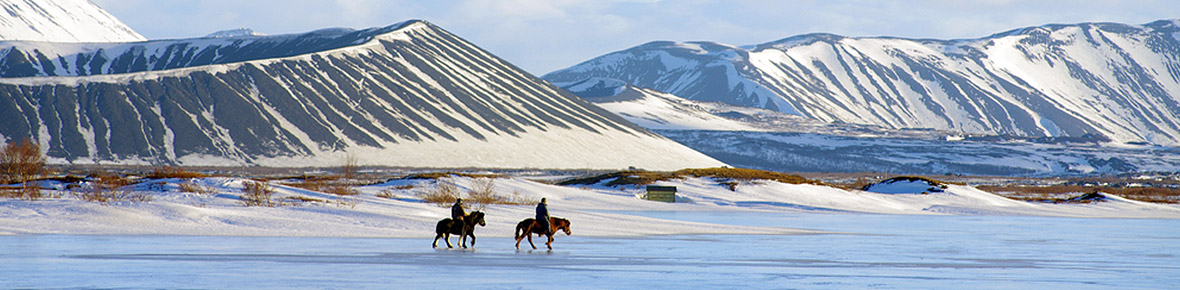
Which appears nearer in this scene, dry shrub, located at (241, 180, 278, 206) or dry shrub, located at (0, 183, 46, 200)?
dry shrub, located at (0, 183, 46, 200)

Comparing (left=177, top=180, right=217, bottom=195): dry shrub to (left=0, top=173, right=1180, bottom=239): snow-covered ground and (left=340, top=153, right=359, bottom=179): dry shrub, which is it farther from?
(left=340, top=153, right=359, bottom=179): dry shrub

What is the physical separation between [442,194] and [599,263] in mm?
28138

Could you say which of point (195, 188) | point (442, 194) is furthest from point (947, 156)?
point (195, 188)

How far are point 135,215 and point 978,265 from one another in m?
19.2

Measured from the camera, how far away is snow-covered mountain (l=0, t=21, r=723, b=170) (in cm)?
12725

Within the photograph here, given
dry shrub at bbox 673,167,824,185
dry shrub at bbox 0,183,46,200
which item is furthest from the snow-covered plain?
dry shrub at bbox 673,167,824,185

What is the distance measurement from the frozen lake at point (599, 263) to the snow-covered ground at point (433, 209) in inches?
92.3

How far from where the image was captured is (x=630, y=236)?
2781 centimetres

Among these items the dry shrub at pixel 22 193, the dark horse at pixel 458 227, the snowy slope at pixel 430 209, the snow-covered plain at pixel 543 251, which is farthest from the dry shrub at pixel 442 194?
the dark horse at pixel 458 227

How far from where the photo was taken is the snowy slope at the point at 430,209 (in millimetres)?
26469

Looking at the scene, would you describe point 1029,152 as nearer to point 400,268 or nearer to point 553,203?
point 553,203

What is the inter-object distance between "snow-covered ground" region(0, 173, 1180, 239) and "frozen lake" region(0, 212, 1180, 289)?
2.34 meters

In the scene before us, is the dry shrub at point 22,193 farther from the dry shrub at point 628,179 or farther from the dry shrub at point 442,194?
the dry shrub at point 628,179

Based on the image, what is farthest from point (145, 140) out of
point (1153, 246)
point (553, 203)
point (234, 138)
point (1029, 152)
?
point (1029, 152)
